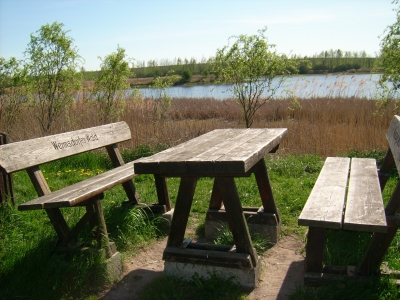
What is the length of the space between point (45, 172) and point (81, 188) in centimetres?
310

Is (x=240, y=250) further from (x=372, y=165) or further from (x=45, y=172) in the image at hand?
(x=45, y=172)

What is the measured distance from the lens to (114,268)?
117 inches

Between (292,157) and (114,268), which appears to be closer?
(114,268)

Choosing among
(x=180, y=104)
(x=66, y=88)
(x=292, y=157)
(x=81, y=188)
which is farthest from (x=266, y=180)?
(x=180, y=104)

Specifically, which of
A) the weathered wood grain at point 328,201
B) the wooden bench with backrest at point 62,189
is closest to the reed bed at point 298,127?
the weathered wood grain at point 328,201

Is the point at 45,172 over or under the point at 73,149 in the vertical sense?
under

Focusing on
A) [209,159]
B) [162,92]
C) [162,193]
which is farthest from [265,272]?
[162,92]

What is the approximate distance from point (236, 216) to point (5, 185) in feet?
8.26

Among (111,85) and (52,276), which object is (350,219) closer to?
(52,276)


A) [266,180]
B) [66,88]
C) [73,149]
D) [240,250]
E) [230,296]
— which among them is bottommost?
[230,296]

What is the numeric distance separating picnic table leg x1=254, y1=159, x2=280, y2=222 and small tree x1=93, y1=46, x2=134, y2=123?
4738 millimetres

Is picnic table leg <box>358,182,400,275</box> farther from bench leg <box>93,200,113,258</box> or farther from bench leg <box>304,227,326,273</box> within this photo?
bench leg <box>93,200,113,258</box>

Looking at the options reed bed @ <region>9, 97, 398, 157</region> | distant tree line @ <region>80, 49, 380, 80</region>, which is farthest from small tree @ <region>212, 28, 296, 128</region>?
distant tree line @ <region>80, 49, 380, 80</region>

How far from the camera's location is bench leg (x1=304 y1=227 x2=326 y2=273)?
98.4 inches
